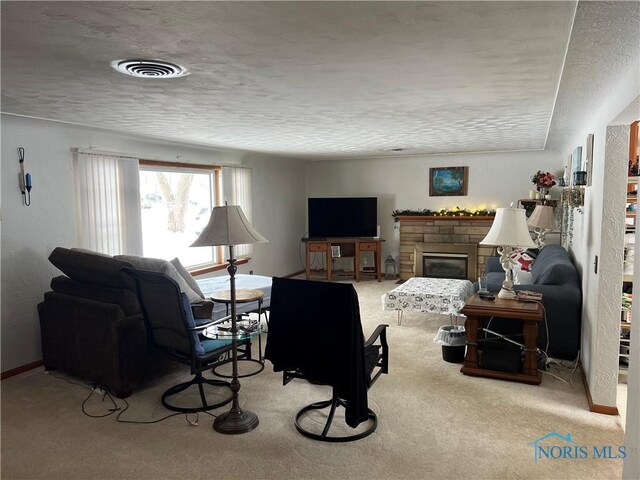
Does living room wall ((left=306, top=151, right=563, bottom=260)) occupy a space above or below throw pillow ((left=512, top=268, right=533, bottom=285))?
above

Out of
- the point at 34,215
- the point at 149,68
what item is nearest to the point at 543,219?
the point at 149,68

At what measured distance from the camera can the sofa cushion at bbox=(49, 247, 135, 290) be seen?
3480 mm

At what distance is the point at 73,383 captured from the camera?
12.4ft

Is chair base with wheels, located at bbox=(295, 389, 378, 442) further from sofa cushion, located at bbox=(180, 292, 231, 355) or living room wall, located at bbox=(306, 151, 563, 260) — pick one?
living room wall, located at bbox=(306, 151, 563, 260)

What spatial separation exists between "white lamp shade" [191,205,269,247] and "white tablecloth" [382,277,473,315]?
237 centimetres

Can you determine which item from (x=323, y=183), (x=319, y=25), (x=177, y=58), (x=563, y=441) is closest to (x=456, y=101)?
(x=319, y=25)

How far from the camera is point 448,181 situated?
7.84m

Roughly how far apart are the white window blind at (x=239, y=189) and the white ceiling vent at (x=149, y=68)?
400cm

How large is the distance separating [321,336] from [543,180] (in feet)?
17.5

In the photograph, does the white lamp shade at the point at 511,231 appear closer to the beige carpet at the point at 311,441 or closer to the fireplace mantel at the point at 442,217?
the beige carpet at the point at 311,441

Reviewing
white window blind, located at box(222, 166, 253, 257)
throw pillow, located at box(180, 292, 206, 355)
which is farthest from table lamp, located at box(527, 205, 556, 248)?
throw pillow, located at box(180, 292, 206, 355)

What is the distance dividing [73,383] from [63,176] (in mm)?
1921

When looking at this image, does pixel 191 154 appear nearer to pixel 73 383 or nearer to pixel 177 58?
pixel 73 383

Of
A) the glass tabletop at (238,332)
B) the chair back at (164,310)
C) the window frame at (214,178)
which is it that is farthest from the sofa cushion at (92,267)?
the window frame at (214,178)
